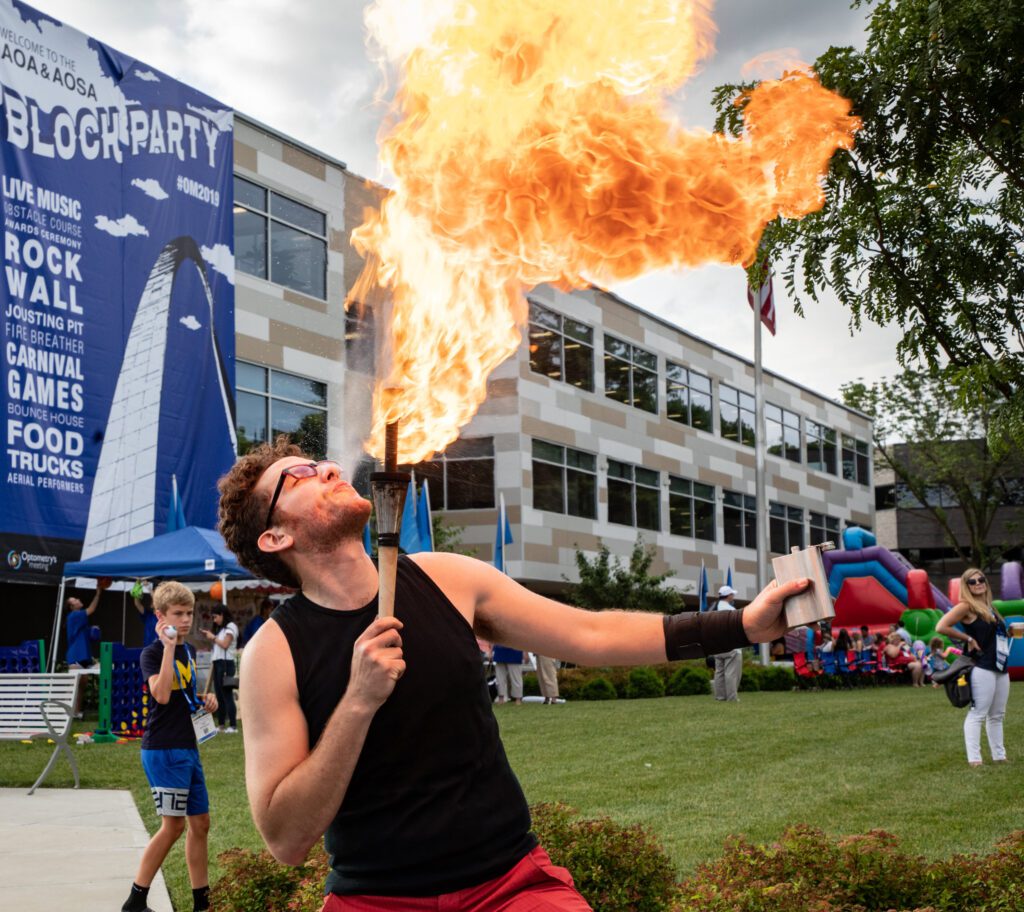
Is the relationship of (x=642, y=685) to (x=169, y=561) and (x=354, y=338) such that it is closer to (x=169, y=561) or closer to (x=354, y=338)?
(x=354, y=338)

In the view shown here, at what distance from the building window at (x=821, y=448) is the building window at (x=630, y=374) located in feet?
52.8

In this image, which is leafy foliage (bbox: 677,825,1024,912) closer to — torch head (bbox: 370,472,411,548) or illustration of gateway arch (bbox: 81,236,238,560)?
torch head (bbox: 370,472,411,548)

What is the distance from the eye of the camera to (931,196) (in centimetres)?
633

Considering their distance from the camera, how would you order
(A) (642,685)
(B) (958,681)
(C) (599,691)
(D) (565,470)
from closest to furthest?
(B) (958,681) < (C) (599,691) < (A) (642,685) < (D) (565,470)

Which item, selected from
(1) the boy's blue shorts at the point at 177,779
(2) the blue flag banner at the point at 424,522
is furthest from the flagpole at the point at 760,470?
(1) the boy's blue shorts at the point at 177,779

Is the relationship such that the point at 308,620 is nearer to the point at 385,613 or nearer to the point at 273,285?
the point at 385,613

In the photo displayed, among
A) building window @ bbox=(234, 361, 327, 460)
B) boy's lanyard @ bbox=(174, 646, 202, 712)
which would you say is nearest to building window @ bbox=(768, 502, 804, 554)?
building window @ bbox=(234, 361, 327, 460)

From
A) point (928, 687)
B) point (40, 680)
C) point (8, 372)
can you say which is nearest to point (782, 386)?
point (928, 687)

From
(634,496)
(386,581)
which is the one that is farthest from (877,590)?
(386,581)

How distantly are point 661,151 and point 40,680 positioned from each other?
9.29m

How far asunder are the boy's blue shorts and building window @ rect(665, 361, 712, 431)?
132 feet

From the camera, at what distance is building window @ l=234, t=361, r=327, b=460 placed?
27.0 meters

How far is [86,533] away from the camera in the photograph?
18.6 metres

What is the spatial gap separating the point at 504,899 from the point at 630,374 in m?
41.3
